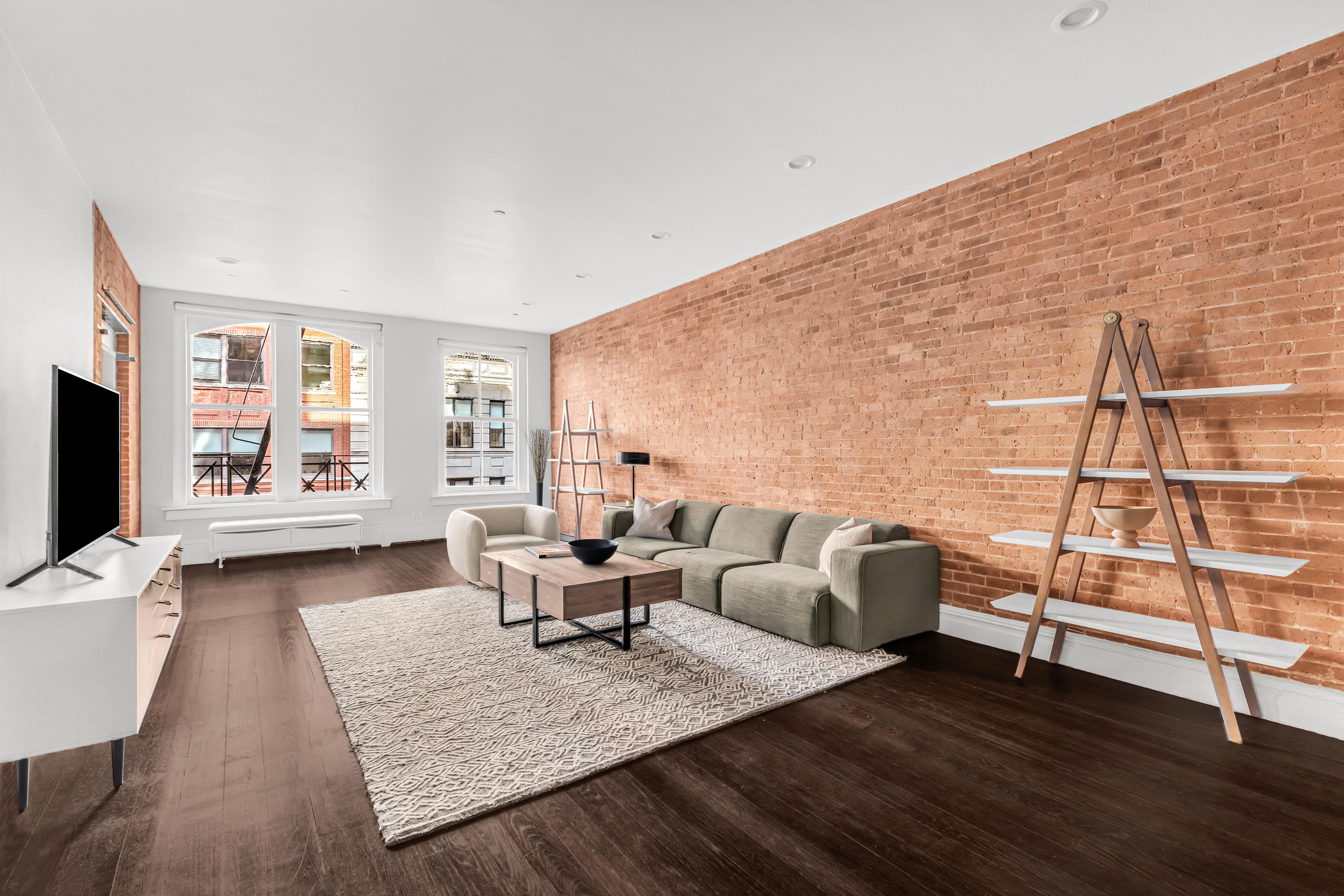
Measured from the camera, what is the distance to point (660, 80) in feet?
9.37

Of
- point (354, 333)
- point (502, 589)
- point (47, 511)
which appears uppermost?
point (354, 333)

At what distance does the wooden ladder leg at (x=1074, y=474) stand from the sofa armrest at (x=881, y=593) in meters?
0.70

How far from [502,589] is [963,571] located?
9.66 feet

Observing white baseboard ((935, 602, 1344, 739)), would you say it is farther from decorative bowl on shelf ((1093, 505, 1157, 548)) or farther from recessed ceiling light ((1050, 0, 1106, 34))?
recessed ceiling light ((1050, 0, 1106, 34))

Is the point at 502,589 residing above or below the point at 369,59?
below

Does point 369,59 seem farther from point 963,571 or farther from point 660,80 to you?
point 963,571

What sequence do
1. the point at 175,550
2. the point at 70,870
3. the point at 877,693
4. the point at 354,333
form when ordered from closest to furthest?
the point at 70,870 → the point at 877,693 → the point at 175,550 → the point at 354,333

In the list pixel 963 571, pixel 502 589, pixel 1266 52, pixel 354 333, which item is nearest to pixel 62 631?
pixel 502 589

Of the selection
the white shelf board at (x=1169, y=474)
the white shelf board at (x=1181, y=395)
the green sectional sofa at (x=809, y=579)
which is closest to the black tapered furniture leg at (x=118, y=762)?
the green sectional sofa at (x=809, y=579)

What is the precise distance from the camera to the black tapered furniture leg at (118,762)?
2242mm

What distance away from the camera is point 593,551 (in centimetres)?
397

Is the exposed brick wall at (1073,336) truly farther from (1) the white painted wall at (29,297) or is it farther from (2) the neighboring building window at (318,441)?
(2) the neighboring building window at (318,441)

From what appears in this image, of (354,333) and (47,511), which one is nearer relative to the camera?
(47,511)

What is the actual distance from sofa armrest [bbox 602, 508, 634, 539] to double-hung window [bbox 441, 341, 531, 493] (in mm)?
3254
